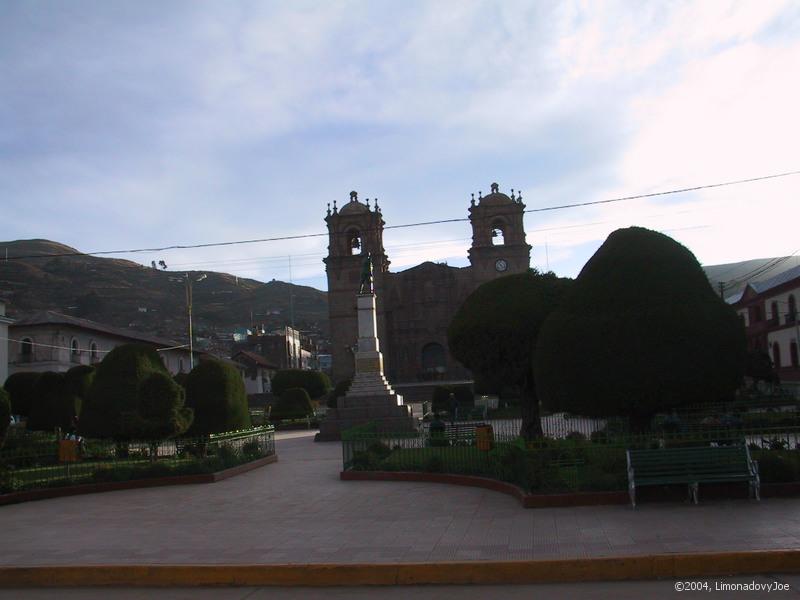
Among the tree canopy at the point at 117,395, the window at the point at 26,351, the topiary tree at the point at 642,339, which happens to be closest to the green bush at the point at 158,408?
the tree canopy at the point at 117,395

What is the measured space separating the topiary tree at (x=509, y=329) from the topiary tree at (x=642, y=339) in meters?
3.63

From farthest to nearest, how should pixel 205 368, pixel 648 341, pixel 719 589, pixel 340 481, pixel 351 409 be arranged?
pixel 351 409
pixel 205 368
pixel 340 481
pixel 648 341
pixel 719 589

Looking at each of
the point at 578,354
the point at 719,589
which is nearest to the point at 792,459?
the point at 578,354

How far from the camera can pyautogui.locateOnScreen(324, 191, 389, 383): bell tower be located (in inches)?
2510

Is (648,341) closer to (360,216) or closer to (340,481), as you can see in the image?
(340,481)

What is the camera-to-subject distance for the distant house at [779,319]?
142ft

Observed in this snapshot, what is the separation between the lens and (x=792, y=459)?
10.7 meters

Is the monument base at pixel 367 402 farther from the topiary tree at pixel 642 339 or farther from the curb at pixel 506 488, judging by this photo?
the topiary tree at pixel 642 339

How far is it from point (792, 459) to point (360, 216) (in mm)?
54979

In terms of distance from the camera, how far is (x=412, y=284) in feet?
225

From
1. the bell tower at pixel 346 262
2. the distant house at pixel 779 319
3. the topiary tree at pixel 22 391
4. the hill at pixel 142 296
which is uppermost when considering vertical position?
the hill at pixel 142 296

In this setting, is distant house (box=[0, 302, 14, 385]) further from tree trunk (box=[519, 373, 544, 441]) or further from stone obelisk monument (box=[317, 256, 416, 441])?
tree trunk (box=[519, 373, 544, 441])

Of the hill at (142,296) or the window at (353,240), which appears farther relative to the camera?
the hill at (142,296)

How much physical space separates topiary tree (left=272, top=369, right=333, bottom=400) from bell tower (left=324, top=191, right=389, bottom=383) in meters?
9.50
